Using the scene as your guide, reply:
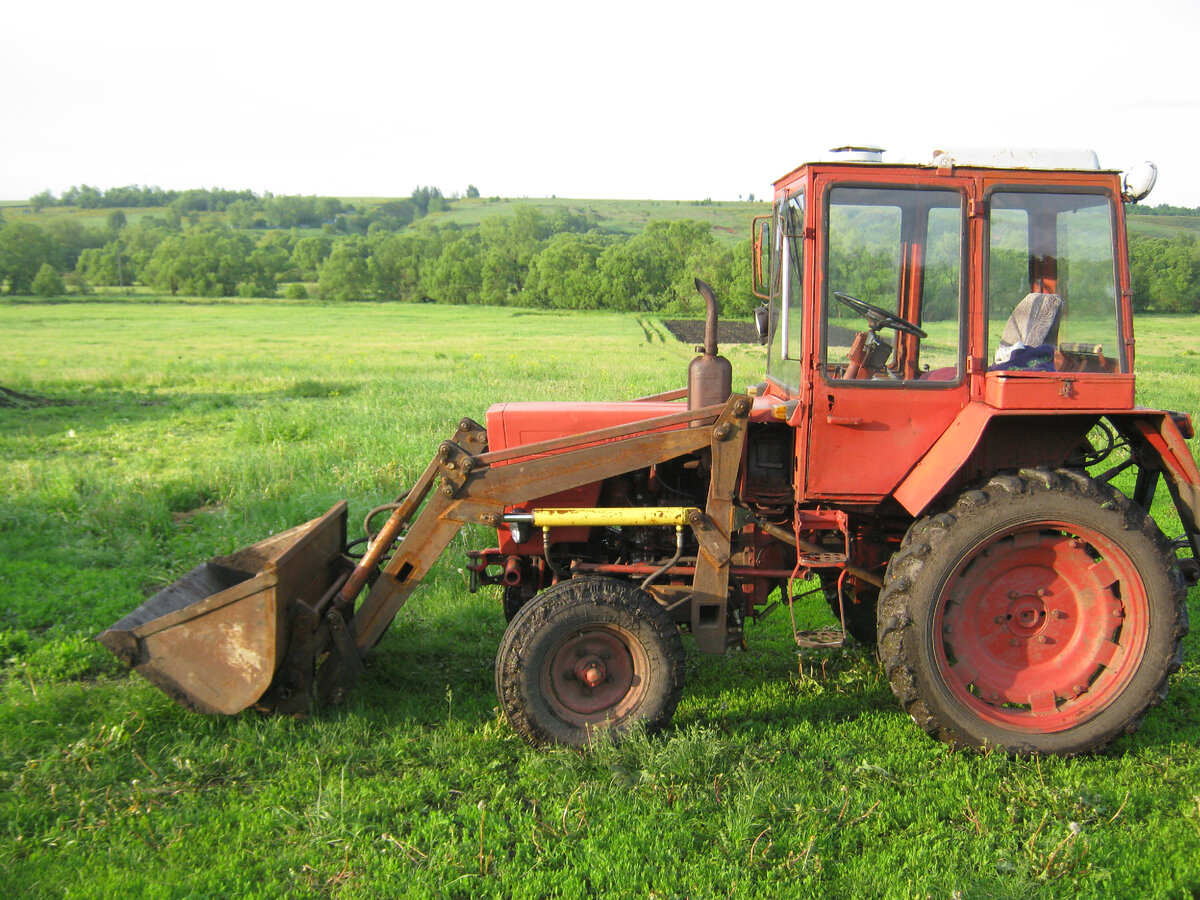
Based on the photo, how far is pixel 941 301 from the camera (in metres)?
4.07

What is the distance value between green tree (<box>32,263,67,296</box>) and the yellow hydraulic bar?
70.7 metres

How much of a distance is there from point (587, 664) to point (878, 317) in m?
2.23

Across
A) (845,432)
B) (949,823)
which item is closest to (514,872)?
(949,823)

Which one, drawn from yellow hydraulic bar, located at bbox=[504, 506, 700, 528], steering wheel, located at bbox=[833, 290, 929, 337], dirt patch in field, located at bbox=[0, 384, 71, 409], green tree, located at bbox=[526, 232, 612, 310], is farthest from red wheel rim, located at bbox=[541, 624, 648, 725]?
green tree, located at bbox=[526, 232, 612, 310]

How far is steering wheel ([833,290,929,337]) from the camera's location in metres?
4.07

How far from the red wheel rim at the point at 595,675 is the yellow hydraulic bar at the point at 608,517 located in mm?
515

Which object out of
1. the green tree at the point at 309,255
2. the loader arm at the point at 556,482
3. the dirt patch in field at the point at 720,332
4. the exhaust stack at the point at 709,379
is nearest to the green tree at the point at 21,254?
the green tree at the point at 309,255

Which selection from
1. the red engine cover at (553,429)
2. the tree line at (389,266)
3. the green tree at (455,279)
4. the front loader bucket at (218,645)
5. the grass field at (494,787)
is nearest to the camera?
the grass field at (494,787)

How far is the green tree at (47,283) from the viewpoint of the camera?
6078 cm

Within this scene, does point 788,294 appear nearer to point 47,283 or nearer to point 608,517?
point 608,517

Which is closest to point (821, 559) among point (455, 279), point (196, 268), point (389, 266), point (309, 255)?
point (455, 279)

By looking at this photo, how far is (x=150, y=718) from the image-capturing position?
13.5ft

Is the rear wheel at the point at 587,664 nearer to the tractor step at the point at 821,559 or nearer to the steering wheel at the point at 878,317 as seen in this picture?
the tractor step at the point at 821,559

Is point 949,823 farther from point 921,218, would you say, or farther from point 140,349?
point 140,349
